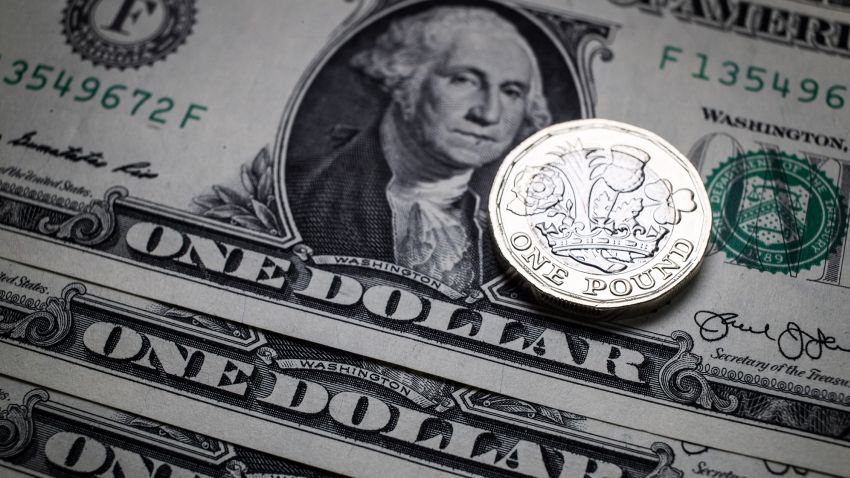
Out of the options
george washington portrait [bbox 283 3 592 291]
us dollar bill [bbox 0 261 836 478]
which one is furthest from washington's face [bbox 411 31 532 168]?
us dollar bill [bbox 0 261 836 478]

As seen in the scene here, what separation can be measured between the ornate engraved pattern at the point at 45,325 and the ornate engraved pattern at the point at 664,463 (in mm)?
697

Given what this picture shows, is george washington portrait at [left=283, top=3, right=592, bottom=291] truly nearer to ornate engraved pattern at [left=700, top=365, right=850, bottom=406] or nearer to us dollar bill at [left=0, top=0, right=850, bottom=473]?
us dollar bill at [left=0, top=0, right=850, bottom=473]

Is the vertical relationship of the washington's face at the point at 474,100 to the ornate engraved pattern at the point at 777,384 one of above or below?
above

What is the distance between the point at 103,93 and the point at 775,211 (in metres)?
0.89

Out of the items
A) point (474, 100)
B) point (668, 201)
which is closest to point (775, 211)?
point (668, 201)

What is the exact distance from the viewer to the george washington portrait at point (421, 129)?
3.04 ft

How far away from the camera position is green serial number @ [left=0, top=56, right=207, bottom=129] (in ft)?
3.24

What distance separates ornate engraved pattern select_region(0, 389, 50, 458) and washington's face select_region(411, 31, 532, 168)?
0.55m

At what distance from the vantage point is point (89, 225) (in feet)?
3.05

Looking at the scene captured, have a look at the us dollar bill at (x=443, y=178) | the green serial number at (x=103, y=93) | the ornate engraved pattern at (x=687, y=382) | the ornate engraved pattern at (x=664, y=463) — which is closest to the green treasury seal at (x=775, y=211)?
the us dollar bill at (x=443, y=178)
